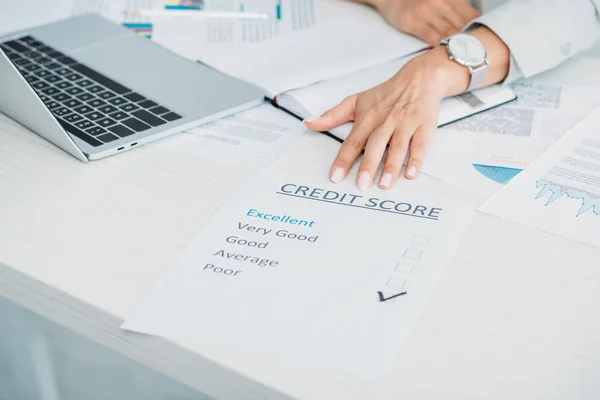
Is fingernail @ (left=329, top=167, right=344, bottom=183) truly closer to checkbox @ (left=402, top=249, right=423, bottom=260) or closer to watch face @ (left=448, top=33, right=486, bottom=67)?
checkbox @ (left=402, top=249, right=423, bottom=260)

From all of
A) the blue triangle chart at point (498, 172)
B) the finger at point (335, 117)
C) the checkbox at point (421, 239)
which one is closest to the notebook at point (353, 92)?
the finger at point (335, 117)

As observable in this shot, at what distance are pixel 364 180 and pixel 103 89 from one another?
37cm

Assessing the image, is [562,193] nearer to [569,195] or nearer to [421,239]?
[569,195]

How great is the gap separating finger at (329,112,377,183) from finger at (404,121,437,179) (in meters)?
0.06

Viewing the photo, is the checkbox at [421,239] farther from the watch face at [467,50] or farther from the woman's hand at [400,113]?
the watch face at [467,50]

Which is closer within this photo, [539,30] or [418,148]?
[418,148]

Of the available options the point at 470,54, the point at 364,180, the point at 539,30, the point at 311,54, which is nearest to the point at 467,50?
the point at 470,54

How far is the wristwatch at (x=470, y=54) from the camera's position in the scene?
1.04m

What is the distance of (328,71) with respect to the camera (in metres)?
1.07

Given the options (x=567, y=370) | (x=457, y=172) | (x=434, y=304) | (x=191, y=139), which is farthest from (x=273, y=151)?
(x=567, y=370)

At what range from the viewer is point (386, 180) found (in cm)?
85

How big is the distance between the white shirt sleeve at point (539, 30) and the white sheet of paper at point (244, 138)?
1.09ft

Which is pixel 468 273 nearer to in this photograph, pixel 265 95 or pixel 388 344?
pixel 388 344

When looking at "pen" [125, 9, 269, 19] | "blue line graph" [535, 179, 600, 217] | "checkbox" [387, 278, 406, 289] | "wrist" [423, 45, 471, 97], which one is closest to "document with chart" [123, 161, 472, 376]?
"checkbox" [387, 278, 406, 289]
